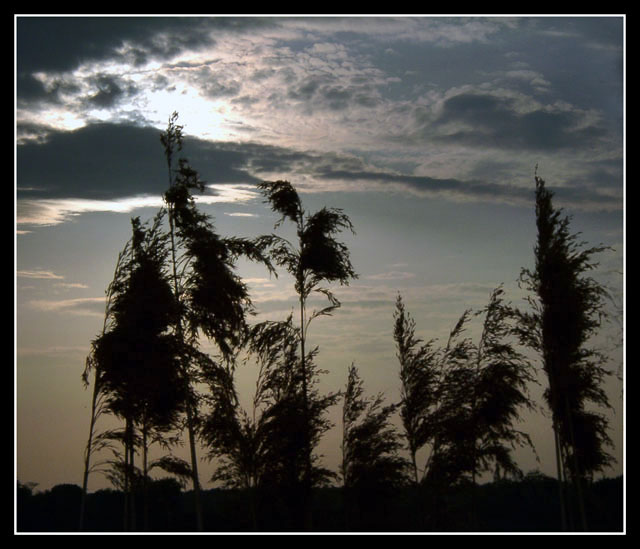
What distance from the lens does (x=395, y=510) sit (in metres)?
23.5

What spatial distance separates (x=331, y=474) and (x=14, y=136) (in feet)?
42.3

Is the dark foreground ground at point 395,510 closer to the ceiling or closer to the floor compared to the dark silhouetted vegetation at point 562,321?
closer to the floor

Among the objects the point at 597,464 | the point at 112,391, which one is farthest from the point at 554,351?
the point at 112,391

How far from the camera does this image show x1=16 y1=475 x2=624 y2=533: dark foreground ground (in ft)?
71.6

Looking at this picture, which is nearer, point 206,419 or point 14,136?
point 14,136

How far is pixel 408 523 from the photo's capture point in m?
23.2

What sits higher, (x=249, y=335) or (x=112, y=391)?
(x=249, y=335)

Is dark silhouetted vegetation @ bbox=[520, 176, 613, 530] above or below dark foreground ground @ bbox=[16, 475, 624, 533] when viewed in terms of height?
above

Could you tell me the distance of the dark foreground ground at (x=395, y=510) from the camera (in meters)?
21.8

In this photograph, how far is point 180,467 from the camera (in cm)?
2172
